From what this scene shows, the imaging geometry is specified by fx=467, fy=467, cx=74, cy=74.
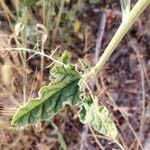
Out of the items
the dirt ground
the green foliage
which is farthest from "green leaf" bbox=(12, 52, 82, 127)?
the dirt ground

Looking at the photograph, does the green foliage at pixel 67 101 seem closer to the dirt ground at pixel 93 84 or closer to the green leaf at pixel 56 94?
the green leaf at pixel 56 94

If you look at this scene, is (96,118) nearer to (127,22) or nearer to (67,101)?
(67,101)

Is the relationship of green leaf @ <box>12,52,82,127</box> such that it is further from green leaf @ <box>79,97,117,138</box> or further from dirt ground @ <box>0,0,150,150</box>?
dirt ground @ <box>0,0,150,150</box>

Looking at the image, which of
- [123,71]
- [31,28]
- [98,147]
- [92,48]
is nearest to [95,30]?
[92,48]

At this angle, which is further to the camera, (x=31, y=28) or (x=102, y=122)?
(x=31, y=28)

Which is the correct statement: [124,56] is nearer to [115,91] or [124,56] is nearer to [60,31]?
[115,91]

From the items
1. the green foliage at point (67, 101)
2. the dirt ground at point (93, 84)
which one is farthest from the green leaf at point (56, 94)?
the dirt ground at point (93, 84)
